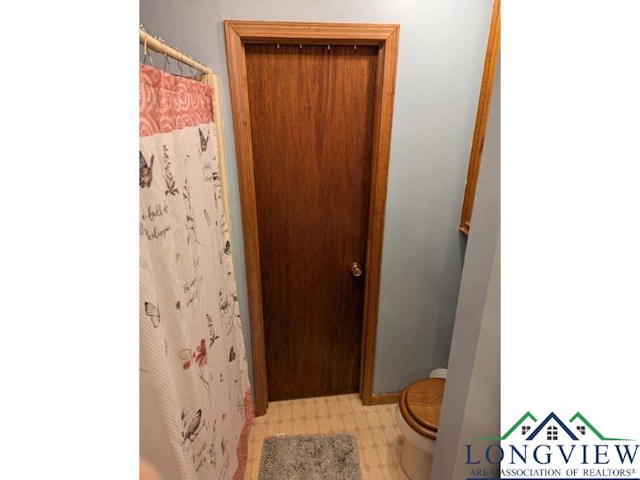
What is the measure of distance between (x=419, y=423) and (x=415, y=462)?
298mm

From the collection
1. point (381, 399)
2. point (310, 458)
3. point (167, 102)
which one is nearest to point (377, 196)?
point (167, 102)

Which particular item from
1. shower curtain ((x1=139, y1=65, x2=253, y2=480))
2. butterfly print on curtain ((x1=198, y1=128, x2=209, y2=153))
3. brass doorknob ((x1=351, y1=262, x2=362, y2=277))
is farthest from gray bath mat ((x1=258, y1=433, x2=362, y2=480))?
butterfly print on curtain ((x1=198, y1=128, x2=209, y2=153))

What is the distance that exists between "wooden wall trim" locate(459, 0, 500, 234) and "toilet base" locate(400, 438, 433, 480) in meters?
1.04

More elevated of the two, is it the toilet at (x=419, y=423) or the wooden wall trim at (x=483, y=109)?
the wooden wall trim at (x=483, y=109)

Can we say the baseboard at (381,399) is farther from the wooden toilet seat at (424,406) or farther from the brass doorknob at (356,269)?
the brass doorknob at (356,269)

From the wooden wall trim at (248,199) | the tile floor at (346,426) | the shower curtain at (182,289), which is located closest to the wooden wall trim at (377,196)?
the tile floor at (346,426)

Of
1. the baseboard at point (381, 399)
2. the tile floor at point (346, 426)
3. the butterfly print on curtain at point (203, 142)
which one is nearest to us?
the butterfly print on curtain at point (203, 142)

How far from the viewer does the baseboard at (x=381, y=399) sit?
6.21 feet

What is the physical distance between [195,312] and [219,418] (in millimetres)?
451

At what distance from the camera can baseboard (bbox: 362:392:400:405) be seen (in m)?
1.89
